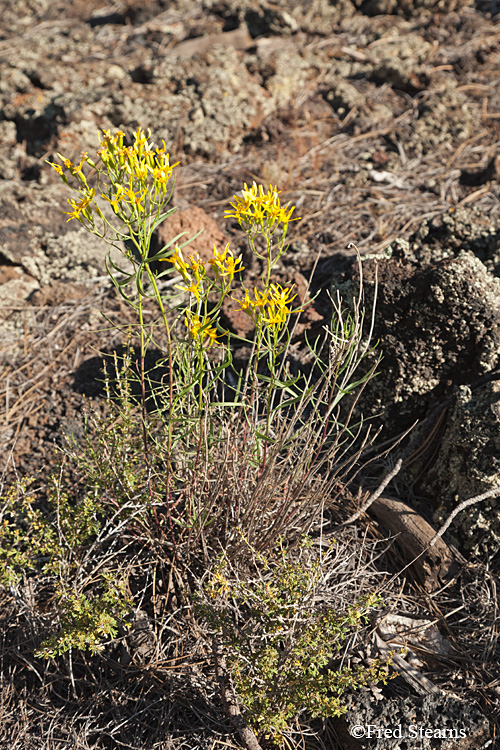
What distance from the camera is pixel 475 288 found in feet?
7.36

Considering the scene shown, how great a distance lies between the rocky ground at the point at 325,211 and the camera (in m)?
1.93

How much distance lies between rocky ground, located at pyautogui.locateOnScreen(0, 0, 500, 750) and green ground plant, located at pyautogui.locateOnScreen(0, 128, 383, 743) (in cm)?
25

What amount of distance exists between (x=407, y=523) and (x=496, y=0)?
17.1 ft

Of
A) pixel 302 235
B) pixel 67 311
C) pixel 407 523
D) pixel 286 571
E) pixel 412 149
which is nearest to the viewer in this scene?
pixel 286 571

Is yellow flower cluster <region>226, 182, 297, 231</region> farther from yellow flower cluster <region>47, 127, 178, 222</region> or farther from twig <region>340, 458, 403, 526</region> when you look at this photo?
twig <region>340, 458, 403, 526</region>

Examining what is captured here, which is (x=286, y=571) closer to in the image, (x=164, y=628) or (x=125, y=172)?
(x=164, y=628)

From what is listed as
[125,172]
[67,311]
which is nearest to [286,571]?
[125,172]

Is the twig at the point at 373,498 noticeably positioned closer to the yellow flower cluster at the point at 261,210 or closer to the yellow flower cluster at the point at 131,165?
the yellow flower cluster at the point at 261,210

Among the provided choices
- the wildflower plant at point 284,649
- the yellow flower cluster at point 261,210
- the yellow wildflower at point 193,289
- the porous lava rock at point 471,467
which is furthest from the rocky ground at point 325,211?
the yellow wildflower at point 193,289

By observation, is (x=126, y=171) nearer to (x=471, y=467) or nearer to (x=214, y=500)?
(x=214, y=500)

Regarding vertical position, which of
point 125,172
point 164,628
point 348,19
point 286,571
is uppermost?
point 348,19

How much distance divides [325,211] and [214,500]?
224cm

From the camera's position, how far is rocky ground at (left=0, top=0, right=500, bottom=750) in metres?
1.93

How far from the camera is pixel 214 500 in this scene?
5.94 ft
